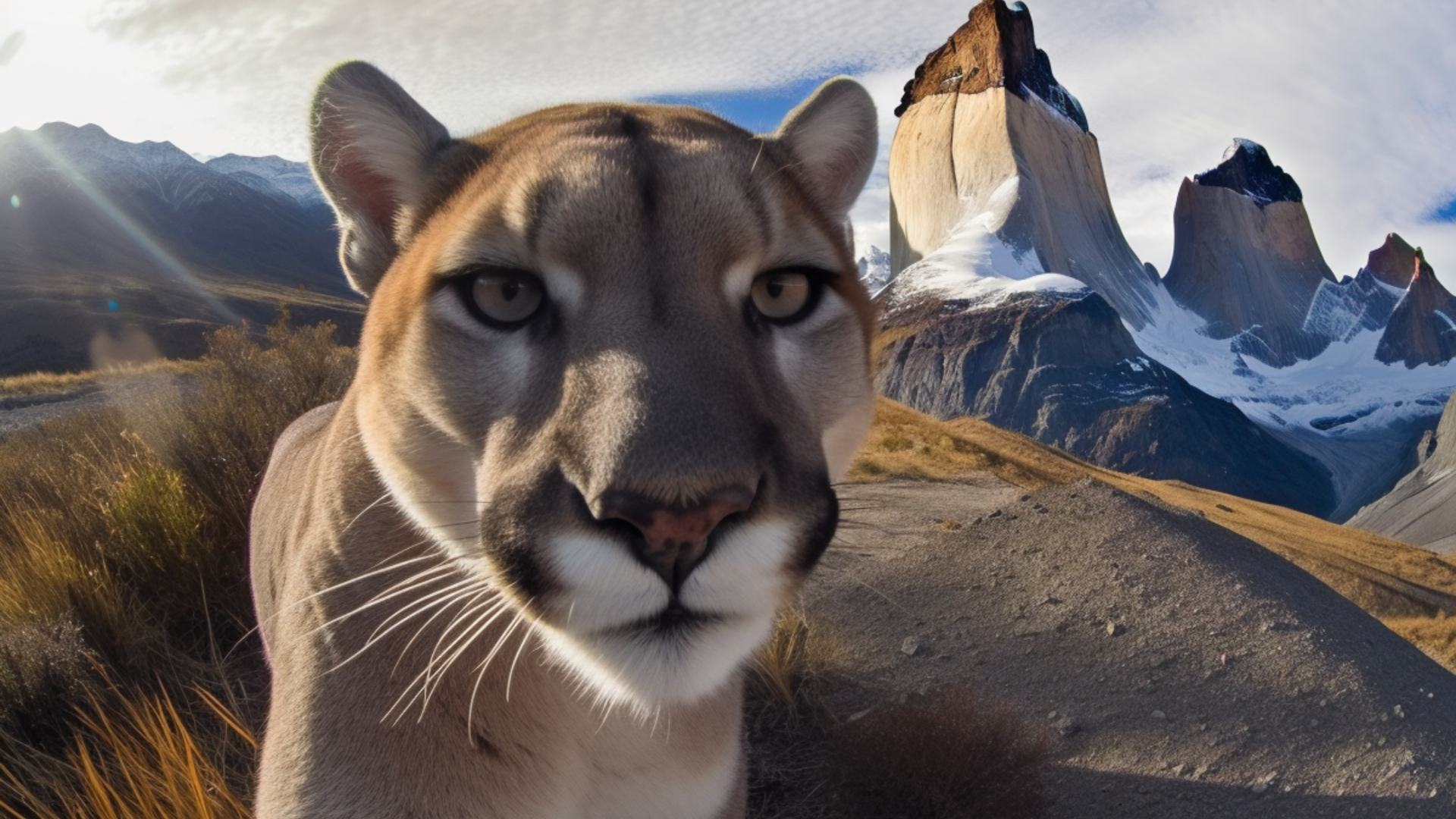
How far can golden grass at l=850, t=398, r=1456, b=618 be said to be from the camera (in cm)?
1020

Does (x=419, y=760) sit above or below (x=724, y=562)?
below

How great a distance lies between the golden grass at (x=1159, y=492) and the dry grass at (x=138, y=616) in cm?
524

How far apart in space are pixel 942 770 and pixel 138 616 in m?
4.50

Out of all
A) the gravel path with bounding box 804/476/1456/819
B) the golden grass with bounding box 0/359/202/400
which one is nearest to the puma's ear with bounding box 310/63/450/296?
the gravel path with bounding box 804/476/1456/819

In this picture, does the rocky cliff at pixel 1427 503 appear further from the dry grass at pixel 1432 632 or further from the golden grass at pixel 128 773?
the golden grass at pixel 128 773

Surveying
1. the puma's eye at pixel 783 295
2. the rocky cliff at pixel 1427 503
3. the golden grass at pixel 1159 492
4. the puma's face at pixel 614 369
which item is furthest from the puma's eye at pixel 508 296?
the rocky cliff at pixel 1427 503

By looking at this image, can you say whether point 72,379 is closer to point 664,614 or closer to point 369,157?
point 369,157

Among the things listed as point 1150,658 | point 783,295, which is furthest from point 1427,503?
point 783,295

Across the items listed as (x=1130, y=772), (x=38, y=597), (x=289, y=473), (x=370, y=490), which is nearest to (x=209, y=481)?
(x=38, y=597)

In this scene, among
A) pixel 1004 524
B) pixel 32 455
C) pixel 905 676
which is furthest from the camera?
pixel 32 455

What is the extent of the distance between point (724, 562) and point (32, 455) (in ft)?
31.9

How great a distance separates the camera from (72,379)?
23.7 meters

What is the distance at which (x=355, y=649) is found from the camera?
2.38 meters

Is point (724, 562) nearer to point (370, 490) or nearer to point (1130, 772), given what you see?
point (370, 490)
